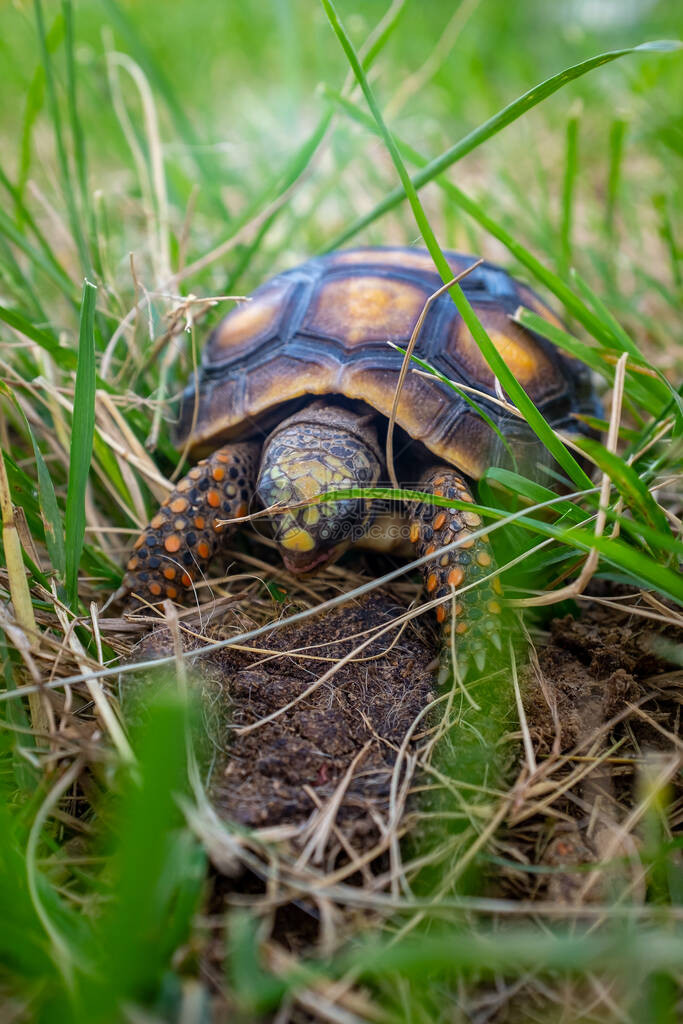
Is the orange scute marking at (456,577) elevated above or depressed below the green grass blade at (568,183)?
below

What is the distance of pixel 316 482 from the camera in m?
2.10

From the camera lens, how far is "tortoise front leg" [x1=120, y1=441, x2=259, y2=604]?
87.2 inches

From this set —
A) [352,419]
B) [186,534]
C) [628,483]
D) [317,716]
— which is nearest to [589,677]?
[628,483]

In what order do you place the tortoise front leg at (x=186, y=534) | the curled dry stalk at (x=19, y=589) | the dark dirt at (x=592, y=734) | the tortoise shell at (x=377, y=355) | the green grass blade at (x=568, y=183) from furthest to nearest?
the green grass blade at (x=568, y=183) → the tortoise shell at (x=377, y=355) → the tortoise front leg at (x=186, y=534) → the curled dry stalk at (x=19, y=589) → the dark dirt at (x=592, y=734)

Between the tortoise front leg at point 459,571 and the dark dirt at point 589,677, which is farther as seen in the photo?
the tortoise front leg at point 459,571

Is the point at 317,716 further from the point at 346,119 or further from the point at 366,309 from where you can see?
the point at 346,119

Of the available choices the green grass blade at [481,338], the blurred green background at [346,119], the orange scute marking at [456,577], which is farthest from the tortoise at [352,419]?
the blurred green background at [346,119]

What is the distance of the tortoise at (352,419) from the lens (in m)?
2.09

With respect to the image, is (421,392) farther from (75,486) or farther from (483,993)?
(483,993)

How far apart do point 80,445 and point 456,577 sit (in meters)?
1.10

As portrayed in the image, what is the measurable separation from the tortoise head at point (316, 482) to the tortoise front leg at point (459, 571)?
0.22 metres

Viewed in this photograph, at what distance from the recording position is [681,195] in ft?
13.0

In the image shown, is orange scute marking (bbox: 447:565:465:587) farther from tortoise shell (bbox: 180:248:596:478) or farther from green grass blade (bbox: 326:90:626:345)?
green grass blade (bbox: 326:90:626:345)

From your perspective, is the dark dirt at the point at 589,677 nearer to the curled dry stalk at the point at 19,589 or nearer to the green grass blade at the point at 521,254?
the green grass blade at the point at 521,254
